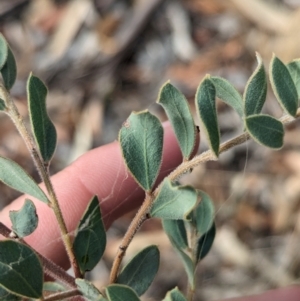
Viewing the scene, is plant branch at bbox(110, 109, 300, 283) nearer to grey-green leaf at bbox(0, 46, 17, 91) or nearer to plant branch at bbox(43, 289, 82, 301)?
plant branch at bbox(43, 289, 82, 301)

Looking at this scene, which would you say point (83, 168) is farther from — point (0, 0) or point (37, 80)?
point (0, 0)

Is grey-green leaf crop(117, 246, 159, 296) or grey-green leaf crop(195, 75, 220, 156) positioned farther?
grey-green leaf crop(117, 246, 159, 296)

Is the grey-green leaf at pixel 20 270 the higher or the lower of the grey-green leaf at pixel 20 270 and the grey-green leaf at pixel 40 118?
the lower

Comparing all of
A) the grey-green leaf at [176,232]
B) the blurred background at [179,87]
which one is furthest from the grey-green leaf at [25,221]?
the blurred background at [179,87]

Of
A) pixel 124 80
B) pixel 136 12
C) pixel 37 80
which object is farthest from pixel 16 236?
pixel 136 12

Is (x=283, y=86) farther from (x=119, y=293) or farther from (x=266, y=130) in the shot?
(x=119, y=293)

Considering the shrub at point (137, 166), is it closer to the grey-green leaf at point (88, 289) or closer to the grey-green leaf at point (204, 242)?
the grey-green leaf at point (88, 289)

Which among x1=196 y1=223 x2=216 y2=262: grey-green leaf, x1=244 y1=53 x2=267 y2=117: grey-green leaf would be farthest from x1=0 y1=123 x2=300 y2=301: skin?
x1=244 y1=53 x2=267 y2=117: grey-green leaf

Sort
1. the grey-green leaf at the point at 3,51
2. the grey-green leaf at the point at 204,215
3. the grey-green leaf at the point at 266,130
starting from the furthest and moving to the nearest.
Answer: the grey-green leaf at the point at 204,215, the grey-green leaf at the point at 3,51, the grey-green leaf at the point at 266,130
